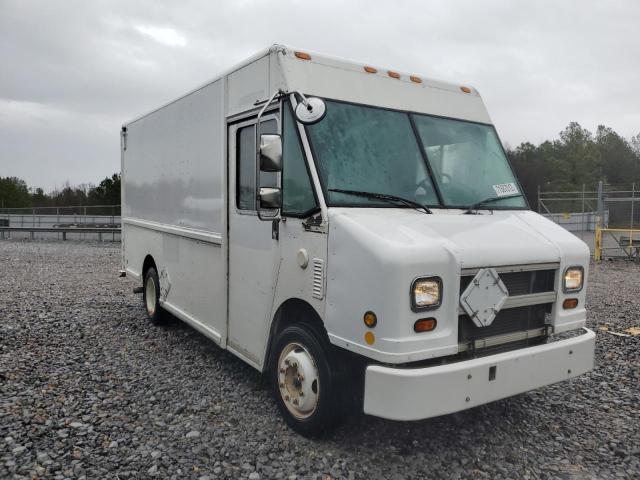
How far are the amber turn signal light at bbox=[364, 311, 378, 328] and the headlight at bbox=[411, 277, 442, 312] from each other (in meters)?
0.24

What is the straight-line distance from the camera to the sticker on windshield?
15.1ft

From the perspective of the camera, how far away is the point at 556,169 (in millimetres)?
56656

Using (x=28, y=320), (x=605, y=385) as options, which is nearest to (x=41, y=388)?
(x=28, y=320)

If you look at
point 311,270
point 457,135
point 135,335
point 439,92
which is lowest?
point 135,335

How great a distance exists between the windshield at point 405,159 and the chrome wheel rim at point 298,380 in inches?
45.7

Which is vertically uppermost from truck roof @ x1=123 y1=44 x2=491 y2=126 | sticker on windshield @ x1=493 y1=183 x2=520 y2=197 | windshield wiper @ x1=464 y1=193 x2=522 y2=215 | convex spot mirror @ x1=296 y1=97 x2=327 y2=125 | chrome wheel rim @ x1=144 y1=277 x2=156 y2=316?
truck roof @ x1=123 y1=44 x2=491 y2=126

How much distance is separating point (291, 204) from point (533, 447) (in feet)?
8.43

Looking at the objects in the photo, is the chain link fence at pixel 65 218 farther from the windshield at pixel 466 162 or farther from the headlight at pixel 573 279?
the headlight at pixel 573 279

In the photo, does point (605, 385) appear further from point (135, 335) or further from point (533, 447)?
point (135, 335)

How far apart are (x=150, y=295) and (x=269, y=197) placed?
14.1 ft

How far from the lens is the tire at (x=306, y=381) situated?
143 inches

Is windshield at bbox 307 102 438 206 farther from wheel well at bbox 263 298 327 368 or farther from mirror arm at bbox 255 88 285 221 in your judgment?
wheel well at bbox 263 298 327 368

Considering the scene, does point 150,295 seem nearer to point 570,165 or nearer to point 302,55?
point 302,55

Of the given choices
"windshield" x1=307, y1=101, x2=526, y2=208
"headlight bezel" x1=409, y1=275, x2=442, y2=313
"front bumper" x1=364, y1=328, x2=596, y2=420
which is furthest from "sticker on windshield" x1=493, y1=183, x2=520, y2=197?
"headlight bezel" x1=409, y1=275, x2=442, y2=313
